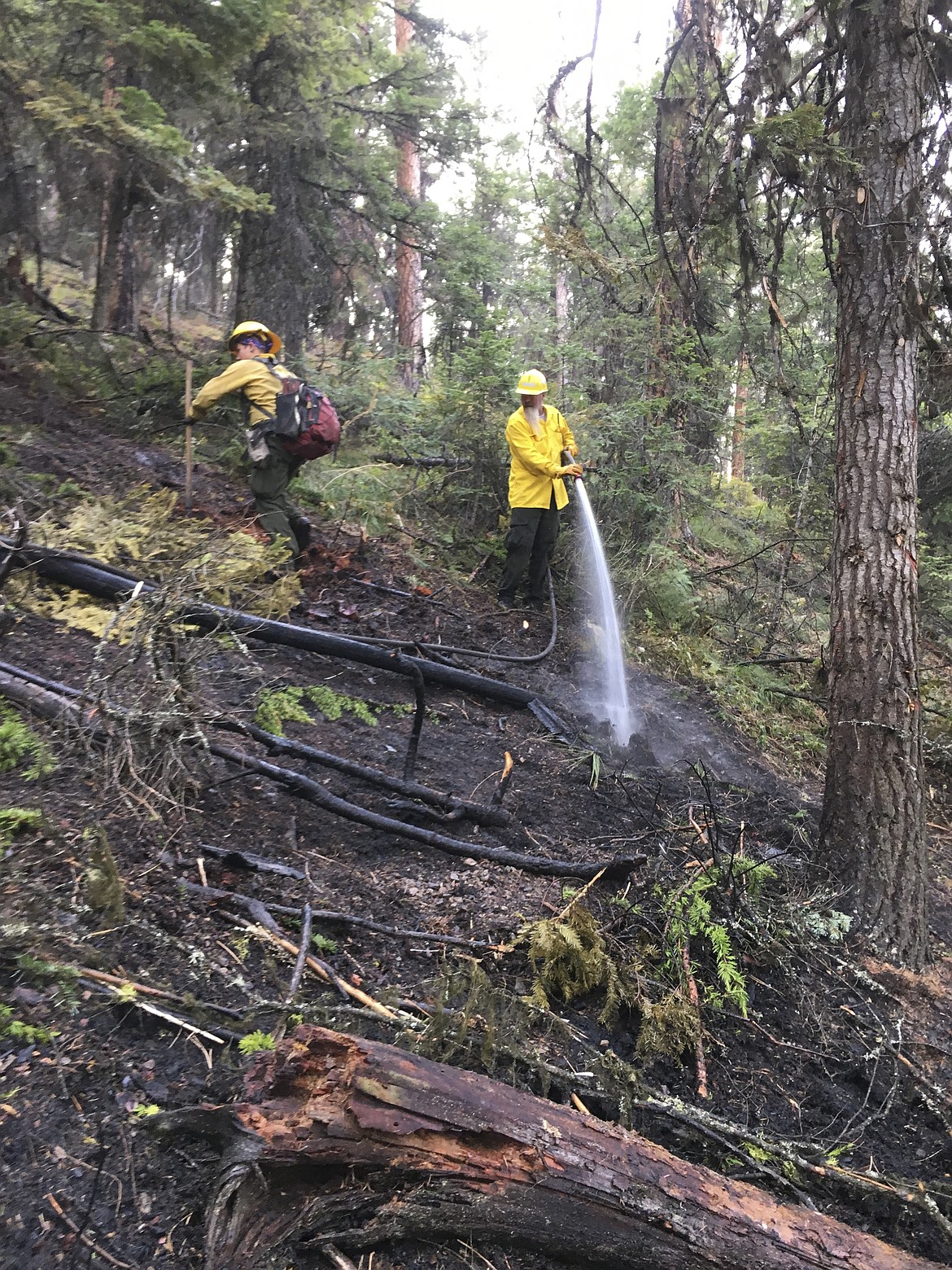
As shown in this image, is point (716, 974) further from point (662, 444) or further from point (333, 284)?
point (333, 284)

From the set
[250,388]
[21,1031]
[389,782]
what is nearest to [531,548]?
[250,388]

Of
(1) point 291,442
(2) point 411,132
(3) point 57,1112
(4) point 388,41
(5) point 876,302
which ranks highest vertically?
(4) point 388,41

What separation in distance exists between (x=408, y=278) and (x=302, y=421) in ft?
Answer: 31.9

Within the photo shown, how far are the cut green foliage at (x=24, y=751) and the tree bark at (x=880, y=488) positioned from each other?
14.3 ft

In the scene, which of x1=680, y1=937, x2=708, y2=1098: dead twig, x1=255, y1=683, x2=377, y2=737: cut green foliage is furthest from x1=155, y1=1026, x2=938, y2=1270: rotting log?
x1=255, y1=683, x2=377, y2=737: cut green foliage

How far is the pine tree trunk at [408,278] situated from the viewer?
12.6 metres

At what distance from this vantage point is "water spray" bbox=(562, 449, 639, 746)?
24.0 ft

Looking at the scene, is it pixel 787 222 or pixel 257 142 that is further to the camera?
pixel 257 142

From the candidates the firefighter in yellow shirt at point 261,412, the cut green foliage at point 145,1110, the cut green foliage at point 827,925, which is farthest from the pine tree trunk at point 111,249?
the cut green foliage at point 827,925

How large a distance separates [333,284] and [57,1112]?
40.7ft

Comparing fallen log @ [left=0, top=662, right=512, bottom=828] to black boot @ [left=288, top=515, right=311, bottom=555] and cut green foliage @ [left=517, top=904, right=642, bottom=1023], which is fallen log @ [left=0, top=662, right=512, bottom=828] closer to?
cut green foliage @ [left=517, top=904, right=642, bottom=1023]

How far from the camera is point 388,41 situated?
18.1m

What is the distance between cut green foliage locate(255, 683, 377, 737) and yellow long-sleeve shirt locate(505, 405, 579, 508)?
11.1 feet

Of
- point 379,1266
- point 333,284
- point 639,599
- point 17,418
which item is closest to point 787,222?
point 639,599
